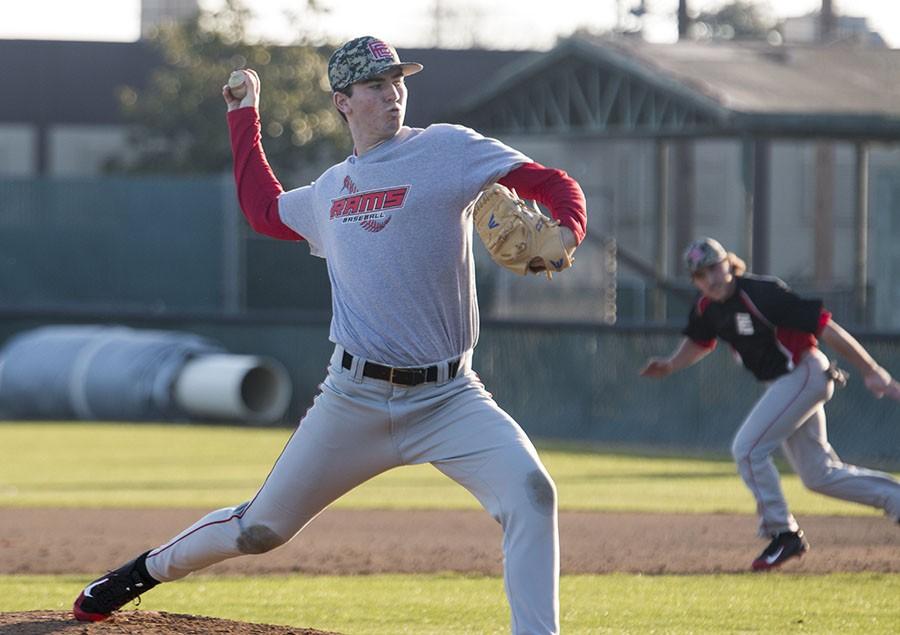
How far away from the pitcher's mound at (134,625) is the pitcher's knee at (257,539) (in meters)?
0.39

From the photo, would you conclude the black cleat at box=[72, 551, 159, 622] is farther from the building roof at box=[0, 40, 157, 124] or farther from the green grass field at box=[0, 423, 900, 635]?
the building roof at box=[0, 40, 157, 124]

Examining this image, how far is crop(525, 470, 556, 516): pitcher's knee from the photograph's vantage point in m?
5.70

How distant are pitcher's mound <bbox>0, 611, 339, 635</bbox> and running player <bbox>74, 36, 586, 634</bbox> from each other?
2.02ft

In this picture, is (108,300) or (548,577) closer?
(548,577)

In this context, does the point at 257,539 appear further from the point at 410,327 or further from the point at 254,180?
the point at 254,180

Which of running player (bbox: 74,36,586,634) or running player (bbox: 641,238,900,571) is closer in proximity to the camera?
running player (bbox: 74,36,586,634)

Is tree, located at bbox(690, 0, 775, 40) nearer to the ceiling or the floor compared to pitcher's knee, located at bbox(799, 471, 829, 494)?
nearer to the floor

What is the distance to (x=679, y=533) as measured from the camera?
447 inches

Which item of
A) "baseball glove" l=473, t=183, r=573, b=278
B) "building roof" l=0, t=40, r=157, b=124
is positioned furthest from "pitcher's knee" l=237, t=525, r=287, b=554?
"building roof" l=0, t=40, r=157, b=124

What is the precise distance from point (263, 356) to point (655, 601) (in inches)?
570

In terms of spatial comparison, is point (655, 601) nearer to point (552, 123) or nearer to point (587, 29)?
point (552, 123)

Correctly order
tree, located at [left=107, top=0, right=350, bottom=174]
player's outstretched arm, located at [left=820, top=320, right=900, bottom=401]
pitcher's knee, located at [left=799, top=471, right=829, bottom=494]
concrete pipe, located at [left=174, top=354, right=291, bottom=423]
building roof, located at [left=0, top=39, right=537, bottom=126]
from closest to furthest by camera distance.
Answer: player's outstretched arm, located at [left=820, top=320, right=900, bottom=401] < pitcher's knee, located at [left=799, top=471, right=829, bottom=494] < concrete pipe, located at [left=174, top=354, right=291, bottom=423] < tree, located at [left=107, top=0, right=350, bottom=174] < building roof, located at [left=0, top=39, right=537, bottom=126]

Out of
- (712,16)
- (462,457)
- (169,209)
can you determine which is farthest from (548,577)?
(712,16)

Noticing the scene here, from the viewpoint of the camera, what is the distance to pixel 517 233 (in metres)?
5.74
